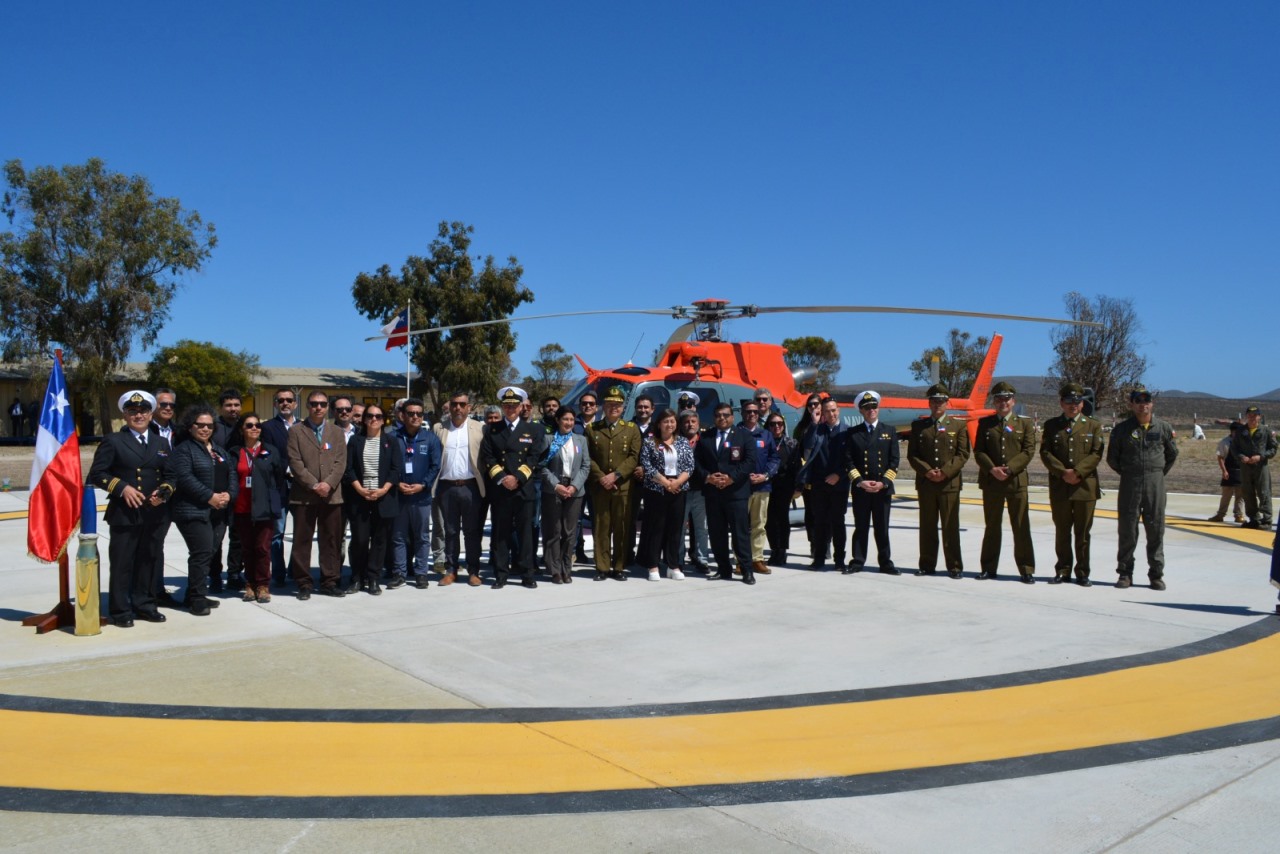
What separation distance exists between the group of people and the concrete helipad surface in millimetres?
657

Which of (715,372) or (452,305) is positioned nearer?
(715,372)

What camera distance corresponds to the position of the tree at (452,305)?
1574 inches

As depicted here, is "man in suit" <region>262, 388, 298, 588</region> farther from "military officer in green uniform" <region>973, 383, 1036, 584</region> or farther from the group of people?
"military officer in green uniform" <region>973, 383, 1036, 584</region>

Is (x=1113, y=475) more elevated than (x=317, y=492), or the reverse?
(x=317, y=492)

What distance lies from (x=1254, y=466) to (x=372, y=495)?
37.7 feet

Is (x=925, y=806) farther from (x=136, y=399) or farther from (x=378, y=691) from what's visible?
(x=136, y=399)

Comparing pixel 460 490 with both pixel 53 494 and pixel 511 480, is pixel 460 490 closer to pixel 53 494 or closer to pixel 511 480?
pixel 511 480

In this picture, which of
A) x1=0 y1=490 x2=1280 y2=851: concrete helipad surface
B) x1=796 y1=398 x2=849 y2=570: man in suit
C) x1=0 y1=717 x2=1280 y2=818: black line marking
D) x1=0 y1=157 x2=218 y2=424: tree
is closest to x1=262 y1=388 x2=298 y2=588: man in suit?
x1=0 y1=490 x2=1280 y2=851: concrete helipad surface

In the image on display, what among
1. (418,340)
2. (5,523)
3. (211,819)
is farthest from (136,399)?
(418,340)

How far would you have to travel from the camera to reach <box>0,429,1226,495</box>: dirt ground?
19375 mm

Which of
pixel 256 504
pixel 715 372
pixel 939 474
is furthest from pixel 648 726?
pixel 715 372

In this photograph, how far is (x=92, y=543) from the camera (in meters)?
6.33

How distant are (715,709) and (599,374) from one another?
756 cm

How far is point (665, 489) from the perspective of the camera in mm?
8656
